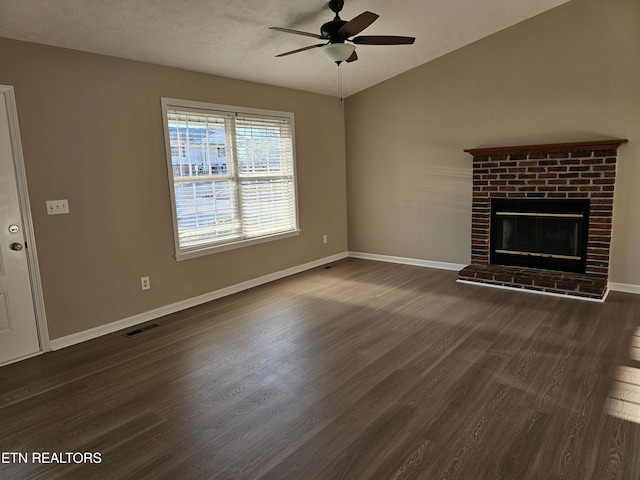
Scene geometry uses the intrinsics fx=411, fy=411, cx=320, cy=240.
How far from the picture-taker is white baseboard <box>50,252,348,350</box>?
351 centimetres

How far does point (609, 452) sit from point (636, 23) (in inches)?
162

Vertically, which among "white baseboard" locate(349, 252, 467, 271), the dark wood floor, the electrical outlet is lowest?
the dark wood floor

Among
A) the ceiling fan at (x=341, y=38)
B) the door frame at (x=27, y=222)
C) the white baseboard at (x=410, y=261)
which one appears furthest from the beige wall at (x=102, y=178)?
the white baseboard at (x=410, y=261)

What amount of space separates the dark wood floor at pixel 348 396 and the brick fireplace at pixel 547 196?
0.47 metres

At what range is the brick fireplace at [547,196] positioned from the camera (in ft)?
14.0

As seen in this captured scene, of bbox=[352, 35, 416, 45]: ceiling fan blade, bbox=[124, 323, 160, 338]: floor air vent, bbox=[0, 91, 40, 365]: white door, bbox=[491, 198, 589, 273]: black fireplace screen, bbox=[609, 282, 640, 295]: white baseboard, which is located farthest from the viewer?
bbox=[491, 198, 589, 273]: black fireplace screen

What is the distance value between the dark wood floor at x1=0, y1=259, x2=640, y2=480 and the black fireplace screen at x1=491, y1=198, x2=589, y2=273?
2.42ft

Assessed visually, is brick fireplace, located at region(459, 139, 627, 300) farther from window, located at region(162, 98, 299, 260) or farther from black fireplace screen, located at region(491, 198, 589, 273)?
window, located at region(162, 98, 299, 260)

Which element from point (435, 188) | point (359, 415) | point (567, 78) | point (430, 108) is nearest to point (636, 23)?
point (567, 78)

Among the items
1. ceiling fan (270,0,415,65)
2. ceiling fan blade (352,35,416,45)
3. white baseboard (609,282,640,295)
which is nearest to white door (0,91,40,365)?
ceiling fan (270,0,415,65)

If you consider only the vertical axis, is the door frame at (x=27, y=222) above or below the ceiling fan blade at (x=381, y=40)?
below

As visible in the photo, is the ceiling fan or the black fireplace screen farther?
the black fireplace screen

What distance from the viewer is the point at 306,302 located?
14.5ft

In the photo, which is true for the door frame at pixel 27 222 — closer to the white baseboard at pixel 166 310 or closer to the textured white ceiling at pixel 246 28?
the white baseboard at pixel 166 310
